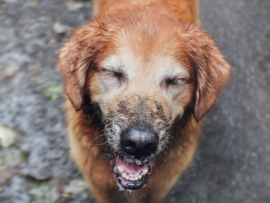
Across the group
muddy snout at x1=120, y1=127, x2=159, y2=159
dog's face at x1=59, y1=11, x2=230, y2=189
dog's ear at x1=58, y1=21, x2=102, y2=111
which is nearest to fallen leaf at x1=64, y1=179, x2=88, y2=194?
dog's face at x1=59, y1=11, x2=230, y2=189

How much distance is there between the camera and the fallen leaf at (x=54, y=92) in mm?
4664

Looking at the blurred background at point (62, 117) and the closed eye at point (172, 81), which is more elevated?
the closed eye at point (172, 81)

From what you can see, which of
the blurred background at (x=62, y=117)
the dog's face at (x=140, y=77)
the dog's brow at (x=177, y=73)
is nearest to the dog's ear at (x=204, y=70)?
the dog's face at (x=140, y=77)

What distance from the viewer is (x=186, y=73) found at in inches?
113

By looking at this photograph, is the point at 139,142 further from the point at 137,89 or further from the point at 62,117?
the point at 62,117

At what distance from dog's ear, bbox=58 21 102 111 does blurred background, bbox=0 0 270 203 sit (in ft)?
4.90

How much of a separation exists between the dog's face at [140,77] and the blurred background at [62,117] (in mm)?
1361

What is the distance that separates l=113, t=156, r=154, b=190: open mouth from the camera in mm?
2840

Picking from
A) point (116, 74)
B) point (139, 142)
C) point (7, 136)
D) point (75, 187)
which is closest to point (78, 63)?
point (116, 74)

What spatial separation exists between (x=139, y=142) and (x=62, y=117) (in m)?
2.32

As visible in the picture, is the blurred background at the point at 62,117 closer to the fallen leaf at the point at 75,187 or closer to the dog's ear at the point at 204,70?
the fallen leaf at the point at 75,187

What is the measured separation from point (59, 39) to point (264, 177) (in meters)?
3.59

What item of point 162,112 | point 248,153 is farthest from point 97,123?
point 248,153

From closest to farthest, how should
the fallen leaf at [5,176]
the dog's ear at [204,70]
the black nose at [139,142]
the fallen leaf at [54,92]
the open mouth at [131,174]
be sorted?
the black nose at [139,142]
the open mouth at [131,174]
the dog's ear at [204,70]
the fallen leaf at [5,176]
the fallen leaf at [54,92]
